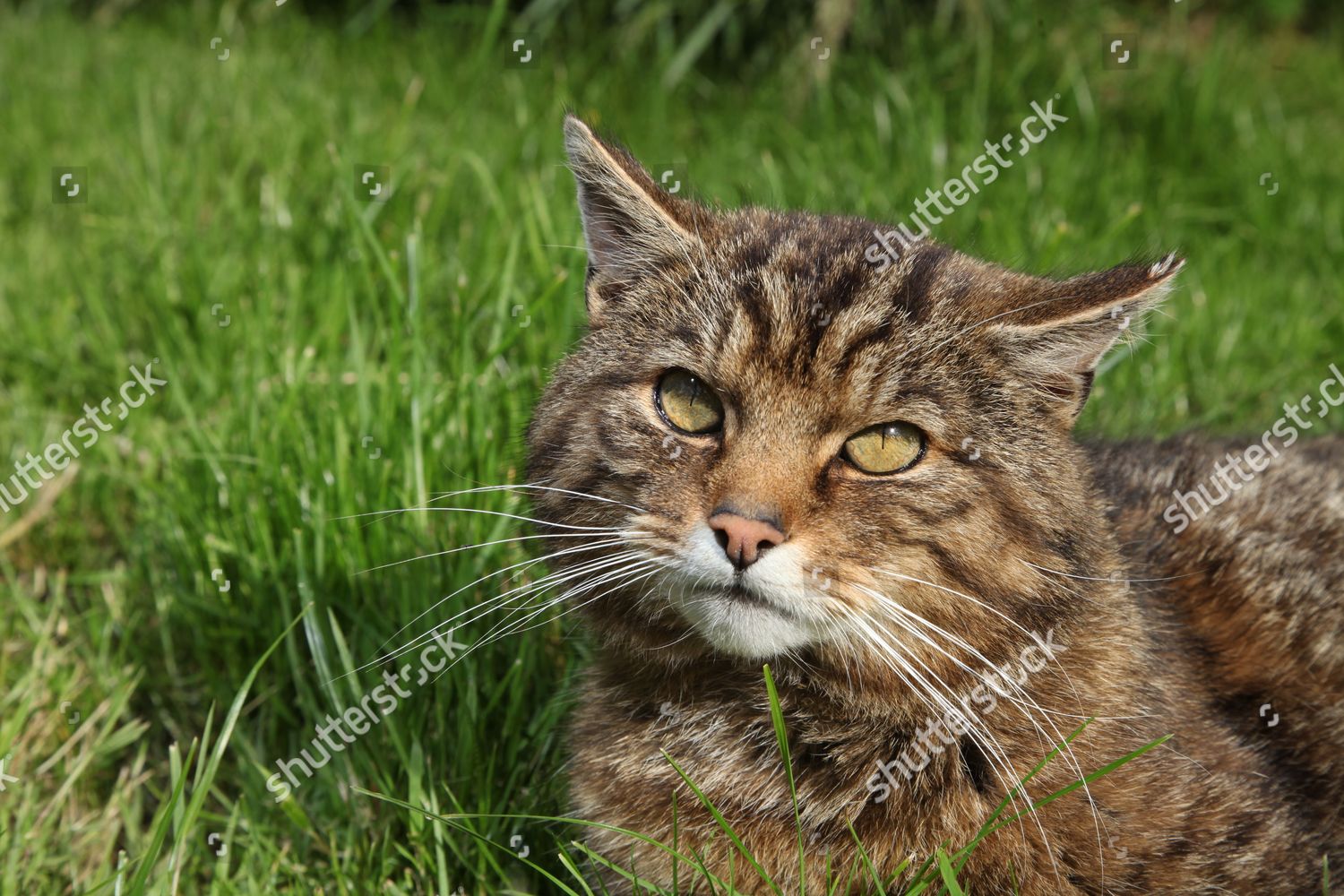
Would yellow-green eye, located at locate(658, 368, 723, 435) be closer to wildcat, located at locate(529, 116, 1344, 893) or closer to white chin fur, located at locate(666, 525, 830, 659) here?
wildcat, located at locate(529, 116, 1344, 893)

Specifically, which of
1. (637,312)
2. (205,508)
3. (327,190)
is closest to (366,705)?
(205,508)

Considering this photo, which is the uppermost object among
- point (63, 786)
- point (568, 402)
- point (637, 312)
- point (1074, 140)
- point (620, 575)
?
point (1074, 140)

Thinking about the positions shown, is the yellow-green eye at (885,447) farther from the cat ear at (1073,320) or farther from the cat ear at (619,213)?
the cat ear at (619,213)

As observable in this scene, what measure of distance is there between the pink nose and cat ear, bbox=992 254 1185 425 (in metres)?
0.64

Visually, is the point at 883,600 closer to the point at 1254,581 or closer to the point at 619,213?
the point at 619,213

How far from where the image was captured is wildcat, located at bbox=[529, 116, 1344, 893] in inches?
90.1

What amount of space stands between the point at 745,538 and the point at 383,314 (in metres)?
2.42

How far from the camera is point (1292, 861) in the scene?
96.4 inches

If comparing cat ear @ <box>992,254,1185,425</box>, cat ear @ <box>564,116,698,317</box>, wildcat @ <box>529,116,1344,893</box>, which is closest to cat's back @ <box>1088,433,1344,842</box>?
wildcat @ <box>529,116,1344,893</box>

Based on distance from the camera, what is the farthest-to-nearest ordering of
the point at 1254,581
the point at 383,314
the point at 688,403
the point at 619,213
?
1. the point at 383,314
2. the point at 1254,581
3. the point at 619,213
4. the point at 688,403

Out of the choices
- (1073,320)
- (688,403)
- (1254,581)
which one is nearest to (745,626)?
(688,403)

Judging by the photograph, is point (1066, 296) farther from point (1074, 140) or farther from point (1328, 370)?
point (1074, 140)

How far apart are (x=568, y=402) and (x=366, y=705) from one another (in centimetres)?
93

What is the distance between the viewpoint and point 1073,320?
2.37 meters
